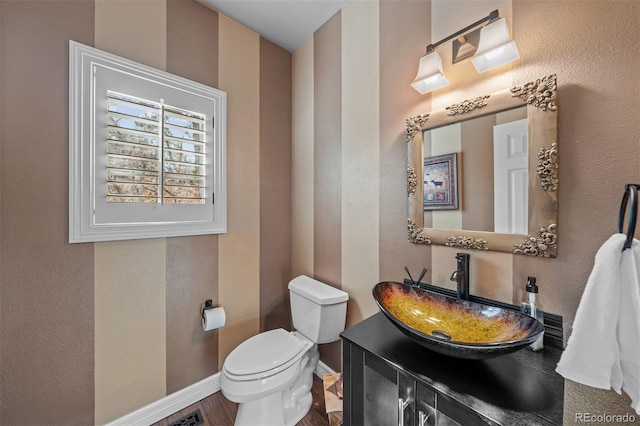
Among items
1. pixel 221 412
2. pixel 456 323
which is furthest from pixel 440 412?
pixel 221 412

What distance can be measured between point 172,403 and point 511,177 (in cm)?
228

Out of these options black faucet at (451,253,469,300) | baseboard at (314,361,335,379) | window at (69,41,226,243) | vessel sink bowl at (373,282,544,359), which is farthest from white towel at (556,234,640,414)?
window at (69,41,226,243)

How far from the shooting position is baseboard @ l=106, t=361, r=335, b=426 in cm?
150

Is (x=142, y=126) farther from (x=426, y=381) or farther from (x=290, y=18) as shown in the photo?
(x=426, y=381)

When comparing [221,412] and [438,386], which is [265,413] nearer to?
[221,412]

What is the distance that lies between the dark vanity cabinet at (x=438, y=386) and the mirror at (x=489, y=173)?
450 mm

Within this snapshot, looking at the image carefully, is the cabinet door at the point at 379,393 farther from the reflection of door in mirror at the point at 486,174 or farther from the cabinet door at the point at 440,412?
the reflection of door in mirror at the point at 486,174

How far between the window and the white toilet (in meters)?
0.80

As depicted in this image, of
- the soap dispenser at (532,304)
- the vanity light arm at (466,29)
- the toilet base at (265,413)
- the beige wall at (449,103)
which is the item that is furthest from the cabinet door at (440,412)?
the vanity light arm at (466,29)

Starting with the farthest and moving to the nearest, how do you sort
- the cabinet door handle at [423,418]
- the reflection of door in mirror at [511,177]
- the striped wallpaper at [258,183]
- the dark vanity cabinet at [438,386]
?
the reflection of door in mirror at [511,177] → the striped wallpaper at [258,183] → the cabinet door handle at [423,418] → the dark vanity cabinet at [438,386]

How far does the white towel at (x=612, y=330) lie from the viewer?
0.50 m

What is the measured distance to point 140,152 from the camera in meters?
1.49

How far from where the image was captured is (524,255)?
1020mm

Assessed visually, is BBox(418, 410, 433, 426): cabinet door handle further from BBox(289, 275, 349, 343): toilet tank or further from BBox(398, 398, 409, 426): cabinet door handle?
BBox(289, 275, 349, 343): toilet tank
